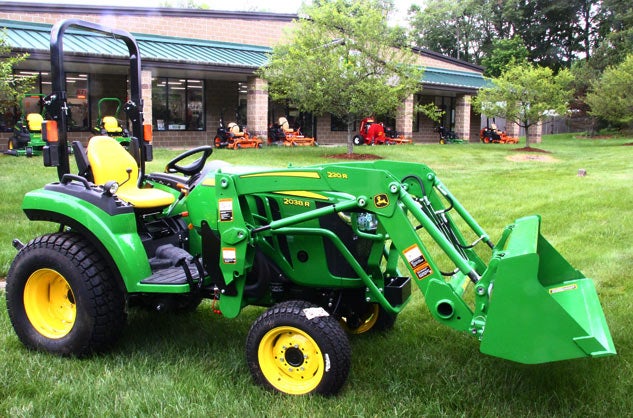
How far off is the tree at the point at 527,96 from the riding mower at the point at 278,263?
22.6 metres

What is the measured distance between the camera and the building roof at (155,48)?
17578mm

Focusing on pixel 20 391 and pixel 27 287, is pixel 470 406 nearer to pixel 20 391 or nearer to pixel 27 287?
pixel 20 391

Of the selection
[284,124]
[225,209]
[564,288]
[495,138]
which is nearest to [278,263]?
[225,209]

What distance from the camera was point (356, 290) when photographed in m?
3.80

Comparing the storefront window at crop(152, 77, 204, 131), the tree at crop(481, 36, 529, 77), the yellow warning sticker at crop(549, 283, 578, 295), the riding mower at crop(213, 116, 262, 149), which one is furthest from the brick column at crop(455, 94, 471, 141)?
the yellow warning sticker at crop(549, 283, 578, 295)

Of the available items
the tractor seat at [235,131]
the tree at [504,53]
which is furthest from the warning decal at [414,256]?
the tree at [504,53]

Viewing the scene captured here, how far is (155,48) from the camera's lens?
68.8 ft

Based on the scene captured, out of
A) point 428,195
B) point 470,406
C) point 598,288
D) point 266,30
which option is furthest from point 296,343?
point 266,30

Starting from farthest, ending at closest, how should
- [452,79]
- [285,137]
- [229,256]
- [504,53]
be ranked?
[504,53] → [452,79] → [285,137] → [229,256]

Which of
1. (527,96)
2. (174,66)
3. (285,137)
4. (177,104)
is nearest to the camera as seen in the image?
(174,66)

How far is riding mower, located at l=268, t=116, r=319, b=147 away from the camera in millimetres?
24516

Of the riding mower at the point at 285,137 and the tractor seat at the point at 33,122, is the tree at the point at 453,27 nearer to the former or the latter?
the riding mower at the point at 285,137

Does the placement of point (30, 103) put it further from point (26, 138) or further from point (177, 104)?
point (177, 104)

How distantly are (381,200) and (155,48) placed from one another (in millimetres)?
19636
